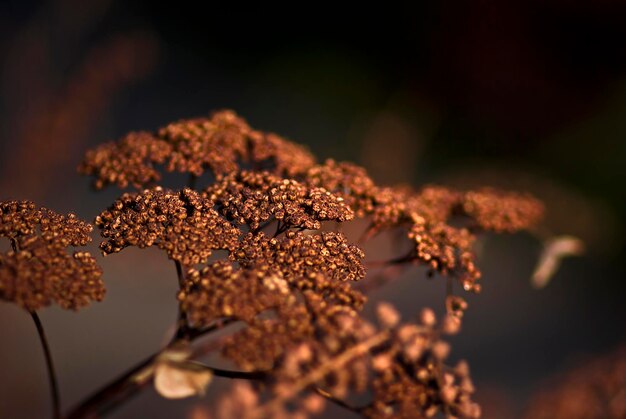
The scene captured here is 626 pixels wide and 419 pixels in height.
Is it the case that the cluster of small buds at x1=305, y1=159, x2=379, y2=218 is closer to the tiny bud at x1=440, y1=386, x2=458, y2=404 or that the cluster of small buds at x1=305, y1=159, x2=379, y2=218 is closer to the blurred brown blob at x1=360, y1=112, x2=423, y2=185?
the tiny bud at x1=440, y1=386, x2=458, y2=404

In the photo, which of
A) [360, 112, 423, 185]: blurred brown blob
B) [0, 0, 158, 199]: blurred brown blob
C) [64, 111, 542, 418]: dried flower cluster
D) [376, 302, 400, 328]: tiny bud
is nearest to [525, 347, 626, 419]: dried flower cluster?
[64, 111, 542, 418]: dried flower cluster

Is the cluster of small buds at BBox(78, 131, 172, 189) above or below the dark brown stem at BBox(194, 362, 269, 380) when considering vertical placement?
above

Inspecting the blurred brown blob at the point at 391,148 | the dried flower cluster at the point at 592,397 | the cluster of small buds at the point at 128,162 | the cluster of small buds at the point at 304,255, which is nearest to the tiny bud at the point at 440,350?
the cluster of small buds at the point at 304,255

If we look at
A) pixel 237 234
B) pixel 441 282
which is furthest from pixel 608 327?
pixel 237 234

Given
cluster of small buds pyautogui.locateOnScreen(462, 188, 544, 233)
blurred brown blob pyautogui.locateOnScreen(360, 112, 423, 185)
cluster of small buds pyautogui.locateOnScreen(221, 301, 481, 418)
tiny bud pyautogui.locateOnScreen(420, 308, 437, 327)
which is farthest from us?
blurred brown blob pyautogui.locateOnScreen(360, 112, 423, 185)

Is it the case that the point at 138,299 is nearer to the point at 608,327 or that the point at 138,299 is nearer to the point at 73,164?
the point at 73,164

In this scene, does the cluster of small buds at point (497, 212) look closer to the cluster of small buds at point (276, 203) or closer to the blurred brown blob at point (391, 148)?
the cluster of small buds at point (276, 203)

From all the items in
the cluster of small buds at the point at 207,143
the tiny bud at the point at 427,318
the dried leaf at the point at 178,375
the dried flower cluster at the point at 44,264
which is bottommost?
the dried leaf at the point at 178,375

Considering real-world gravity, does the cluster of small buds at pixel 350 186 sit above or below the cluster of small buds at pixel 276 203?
above
